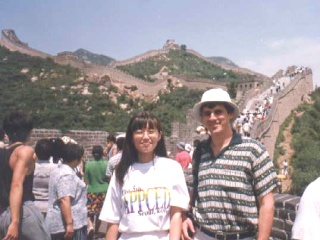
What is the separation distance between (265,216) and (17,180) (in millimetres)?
2068

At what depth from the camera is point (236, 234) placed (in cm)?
324

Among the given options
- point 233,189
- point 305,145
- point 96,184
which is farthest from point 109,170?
point 305,145

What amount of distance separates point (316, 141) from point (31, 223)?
2898 cm

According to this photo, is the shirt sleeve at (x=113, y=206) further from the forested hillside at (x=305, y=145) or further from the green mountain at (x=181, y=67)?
the green mountain at (x=181, y=67)

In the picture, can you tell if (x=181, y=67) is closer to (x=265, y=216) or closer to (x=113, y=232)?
(x=113, y=232)

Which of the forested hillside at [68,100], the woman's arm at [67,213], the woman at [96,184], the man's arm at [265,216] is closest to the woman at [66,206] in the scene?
the woman's arm at [67,213]

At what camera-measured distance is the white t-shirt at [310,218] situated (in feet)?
8.76

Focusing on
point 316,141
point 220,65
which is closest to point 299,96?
point 316,141

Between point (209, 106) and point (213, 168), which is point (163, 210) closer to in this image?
point (213, 168)

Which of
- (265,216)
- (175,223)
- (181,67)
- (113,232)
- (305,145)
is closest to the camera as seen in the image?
(265,216)

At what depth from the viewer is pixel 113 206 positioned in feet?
11.4

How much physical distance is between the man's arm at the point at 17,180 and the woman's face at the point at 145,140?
110 centimetres

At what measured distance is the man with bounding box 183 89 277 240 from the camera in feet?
10.5

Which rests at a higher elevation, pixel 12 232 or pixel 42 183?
pixel 42 183
